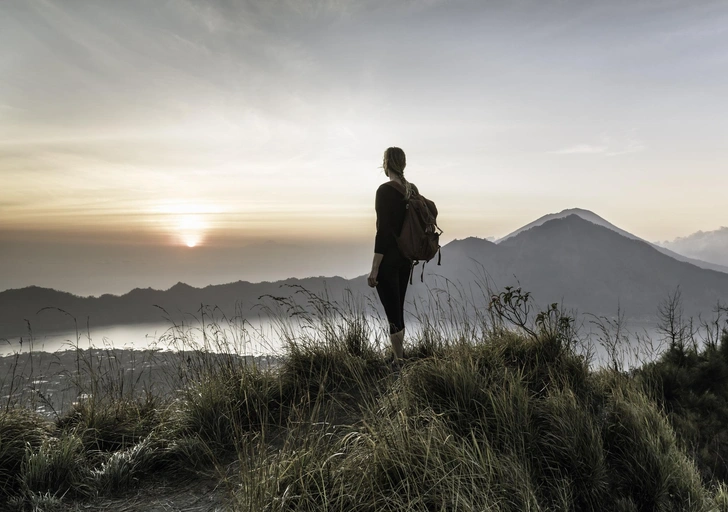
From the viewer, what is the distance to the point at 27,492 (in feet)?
10.1

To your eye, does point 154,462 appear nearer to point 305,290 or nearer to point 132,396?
point 132,396

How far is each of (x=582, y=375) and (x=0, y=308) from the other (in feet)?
393

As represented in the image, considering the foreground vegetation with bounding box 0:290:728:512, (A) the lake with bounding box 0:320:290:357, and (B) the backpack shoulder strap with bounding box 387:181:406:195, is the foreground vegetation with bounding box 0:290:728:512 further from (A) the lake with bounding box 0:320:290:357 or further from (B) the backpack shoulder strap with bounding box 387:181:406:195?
(B) the backpack shoulder strap with bounding box 387:181:406:195

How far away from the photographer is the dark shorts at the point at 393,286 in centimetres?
456

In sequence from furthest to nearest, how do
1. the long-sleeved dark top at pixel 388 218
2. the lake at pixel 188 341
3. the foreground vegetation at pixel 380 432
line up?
the lake at pixel 188 341, the long-sleeved dark top at pixel 388 218, the foreground vegetation at pixel 380 432

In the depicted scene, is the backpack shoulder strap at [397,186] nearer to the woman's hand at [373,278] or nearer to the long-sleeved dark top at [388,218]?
the long-sleeved dark top at [388,218]

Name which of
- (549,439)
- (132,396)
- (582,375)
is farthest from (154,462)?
(582,375)

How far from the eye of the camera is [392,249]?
15.0 feet

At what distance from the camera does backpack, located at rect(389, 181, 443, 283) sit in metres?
4.53

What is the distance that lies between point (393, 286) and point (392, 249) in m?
0.40

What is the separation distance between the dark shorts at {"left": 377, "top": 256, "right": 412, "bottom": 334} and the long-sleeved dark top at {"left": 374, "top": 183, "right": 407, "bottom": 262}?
0.09 meters

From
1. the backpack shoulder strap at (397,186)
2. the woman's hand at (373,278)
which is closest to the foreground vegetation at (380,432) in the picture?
the woman's hand at (373,278)

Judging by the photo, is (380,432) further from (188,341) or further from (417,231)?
(188,341)

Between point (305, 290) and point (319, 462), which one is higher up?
point (305, 290)
